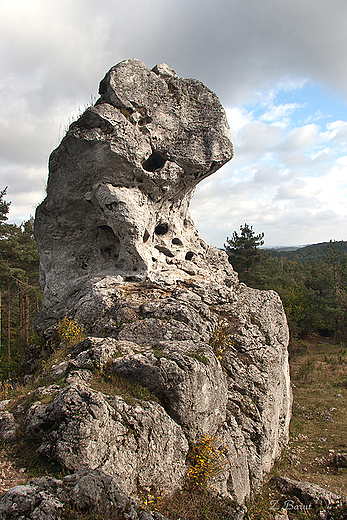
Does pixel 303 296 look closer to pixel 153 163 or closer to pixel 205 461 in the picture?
pixel 153 163

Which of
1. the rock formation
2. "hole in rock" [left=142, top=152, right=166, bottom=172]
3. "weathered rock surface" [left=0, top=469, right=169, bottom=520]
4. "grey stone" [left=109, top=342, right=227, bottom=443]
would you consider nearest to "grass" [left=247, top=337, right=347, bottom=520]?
the rock formation

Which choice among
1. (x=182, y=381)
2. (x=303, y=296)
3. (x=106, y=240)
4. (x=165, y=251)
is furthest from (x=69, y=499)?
(x=303, y=296)

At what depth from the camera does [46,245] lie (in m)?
12.9

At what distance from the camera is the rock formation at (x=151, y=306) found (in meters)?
5.85

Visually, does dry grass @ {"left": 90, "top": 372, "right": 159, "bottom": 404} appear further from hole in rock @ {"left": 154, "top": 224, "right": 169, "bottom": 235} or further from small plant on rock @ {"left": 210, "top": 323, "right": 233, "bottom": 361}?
hole in rock @ {"left": 154, "top": 224, "right": 169, "bottom": 235}

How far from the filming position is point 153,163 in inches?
519

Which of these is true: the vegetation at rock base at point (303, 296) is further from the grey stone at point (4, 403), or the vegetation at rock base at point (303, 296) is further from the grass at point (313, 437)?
the grey stone at point (4, 403)

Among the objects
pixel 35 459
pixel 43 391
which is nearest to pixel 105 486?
pixel 35 459

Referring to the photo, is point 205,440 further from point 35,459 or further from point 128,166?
point 128,166

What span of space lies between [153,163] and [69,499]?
39.0 ft

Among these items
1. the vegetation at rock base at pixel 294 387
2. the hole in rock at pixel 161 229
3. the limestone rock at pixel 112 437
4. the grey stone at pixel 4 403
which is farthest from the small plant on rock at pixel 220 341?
the grey stone at pixel 4 403

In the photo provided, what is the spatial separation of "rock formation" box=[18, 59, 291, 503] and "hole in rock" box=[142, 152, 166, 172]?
6 centimetres

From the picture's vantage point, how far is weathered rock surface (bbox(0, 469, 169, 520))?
12.6ft

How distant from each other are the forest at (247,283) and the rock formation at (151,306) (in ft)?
40.0
